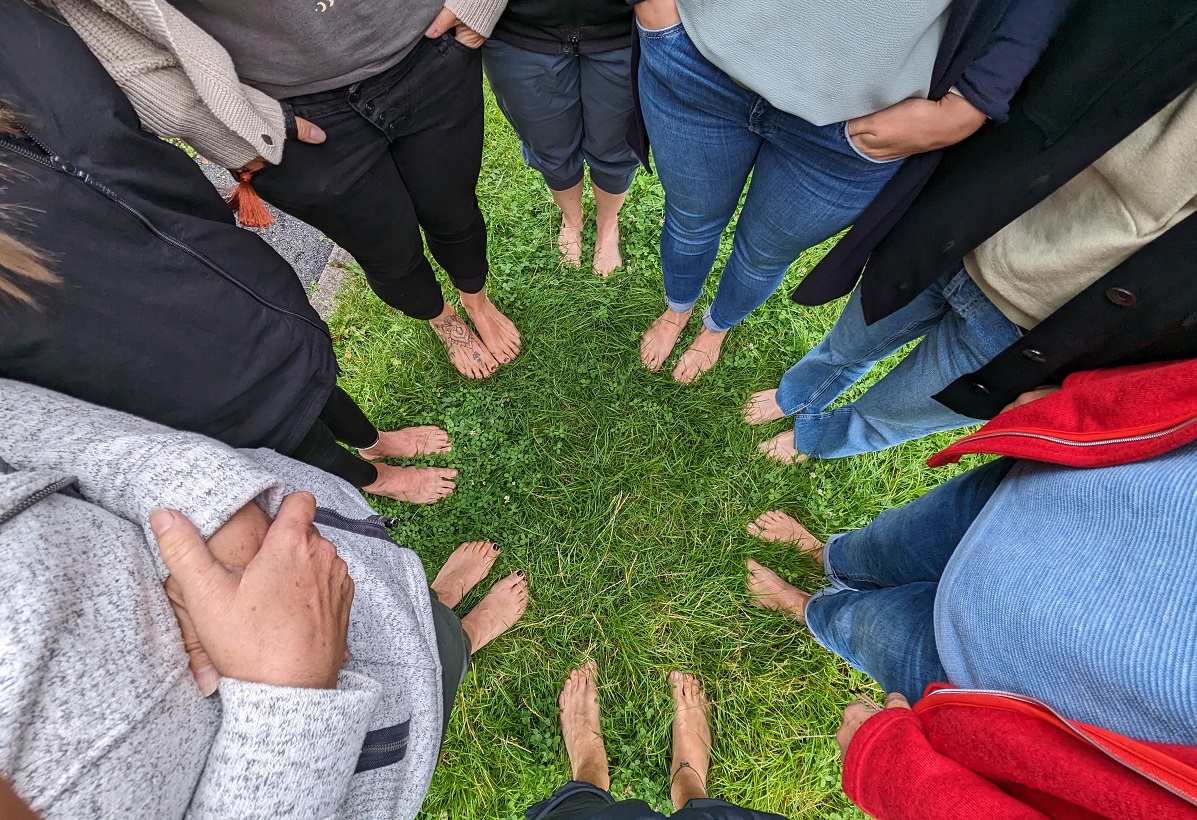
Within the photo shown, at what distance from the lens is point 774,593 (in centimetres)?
244

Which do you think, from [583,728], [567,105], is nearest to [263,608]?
[583,728]

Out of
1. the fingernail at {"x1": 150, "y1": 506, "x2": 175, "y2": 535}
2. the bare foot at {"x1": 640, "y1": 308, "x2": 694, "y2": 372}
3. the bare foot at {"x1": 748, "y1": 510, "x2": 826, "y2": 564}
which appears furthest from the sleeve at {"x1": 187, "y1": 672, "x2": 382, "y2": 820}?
the bare foot at {"x1": 640, "y1": 308, "x2": 694, "y2": 372}

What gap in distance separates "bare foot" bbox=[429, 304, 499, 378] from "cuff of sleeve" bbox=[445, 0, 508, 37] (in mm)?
1396

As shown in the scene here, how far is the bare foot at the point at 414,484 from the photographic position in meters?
2.52

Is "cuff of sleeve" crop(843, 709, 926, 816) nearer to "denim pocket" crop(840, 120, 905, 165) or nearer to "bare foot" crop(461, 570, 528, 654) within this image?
"denim pocket" crop(840, 120, 905, 165)

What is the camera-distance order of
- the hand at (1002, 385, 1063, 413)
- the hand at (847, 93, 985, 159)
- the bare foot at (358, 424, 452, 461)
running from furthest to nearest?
the bare foot at (358, 424, 452, 461)
the hand at (1002, 385, 1063, 413)
the hand at (847, 93, 985, 159)

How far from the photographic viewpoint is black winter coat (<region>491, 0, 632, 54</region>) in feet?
5.39

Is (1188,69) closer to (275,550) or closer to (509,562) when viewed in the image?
(275,550)

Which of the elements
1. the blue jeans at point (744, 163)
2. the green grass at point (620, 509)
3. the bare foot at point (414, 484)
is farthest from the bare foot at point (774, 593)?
the bare foot at point (414, 484)

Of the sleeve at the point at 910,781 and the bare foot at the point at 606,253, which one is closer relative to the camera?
the sleeve at the point at 910,781

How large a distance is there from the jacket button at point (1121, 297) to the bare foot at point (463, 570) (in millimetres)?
2382

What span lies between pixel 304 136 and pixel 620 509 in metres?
1.97

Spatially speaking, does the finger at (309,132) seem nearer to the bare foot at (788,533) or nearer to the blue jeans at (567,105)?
the blue jeans at (567,105)

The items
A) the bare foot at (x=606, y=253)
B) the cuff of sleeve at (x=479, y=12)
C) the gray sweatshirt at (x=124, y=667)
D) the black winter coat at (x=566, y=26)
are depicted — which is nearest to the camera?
the gray sweatshirt at (x=124, y=667)
